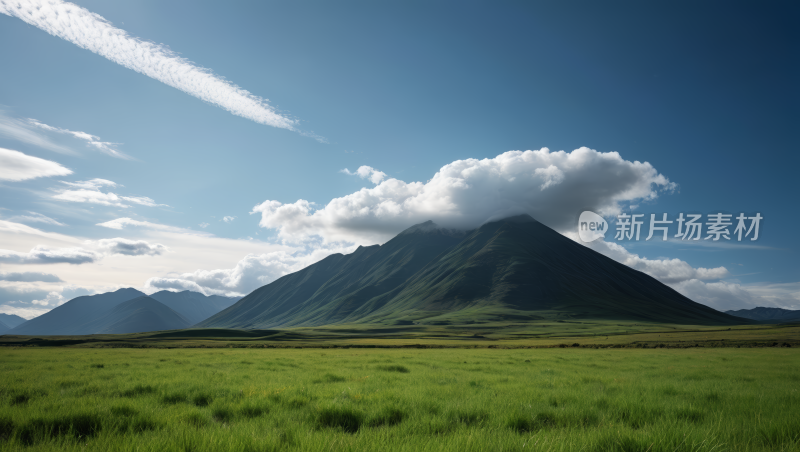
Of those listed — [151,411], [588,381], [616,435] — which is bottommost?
[588,381]

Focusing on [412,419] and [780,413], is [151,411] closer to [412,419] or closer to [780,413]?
[412,419]

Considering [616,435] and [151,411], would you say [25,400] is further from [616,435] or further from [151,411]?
[616,435]

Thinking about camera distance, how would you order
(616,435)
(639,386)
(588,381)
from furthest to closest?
(588,381) < (639,386) < (616,435)

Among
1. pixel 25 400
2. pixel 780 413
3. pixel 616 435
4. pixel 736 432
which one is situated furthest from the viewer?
pixel 25 400

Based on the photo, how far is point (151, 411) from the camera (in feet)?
25.0

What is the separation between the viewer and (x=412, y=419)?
6.92 m

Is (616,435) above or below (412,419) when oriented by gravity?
above

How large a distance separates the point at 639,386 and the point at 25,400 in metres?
17.9

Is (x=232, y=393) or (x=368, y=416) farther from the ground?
(x=368, y=416)

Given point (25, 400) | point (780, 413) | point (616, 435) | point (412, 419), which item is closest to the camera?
point (616, 435)

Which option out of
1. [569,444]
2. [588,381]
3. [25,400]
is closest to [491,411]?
[569,444]

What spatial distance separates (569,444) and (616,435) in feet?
2.94

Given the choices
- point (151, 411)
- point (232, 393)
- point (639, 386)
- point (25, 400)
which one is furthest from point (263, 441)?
point (639, 386)

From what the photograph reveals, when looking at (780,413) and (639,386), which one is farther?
(639,386)
